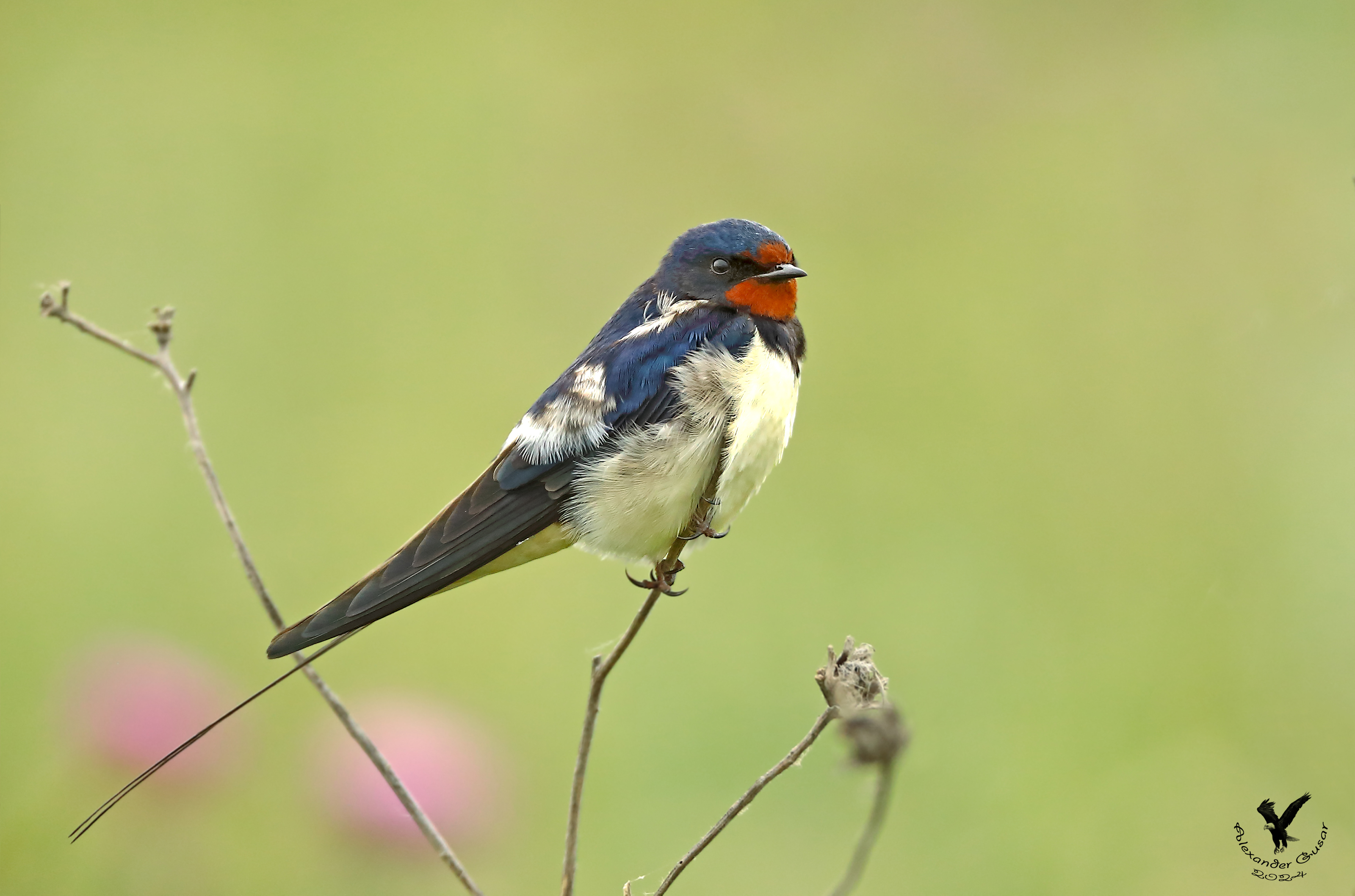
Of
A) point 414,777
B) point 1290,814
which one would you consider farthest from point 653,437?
point 1290,814

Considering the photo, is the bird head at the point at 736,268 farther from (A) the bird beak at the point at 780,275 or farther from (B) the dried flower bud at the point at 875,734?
(B) the dried flower bud at the point at 875,734

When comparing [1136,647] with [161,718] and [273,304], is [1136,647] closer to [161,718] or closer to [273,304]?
[161,718]

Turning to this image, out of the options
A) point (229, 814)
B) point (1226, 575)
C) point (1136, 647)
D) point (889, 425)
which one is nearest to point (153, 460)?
point (229, 814)

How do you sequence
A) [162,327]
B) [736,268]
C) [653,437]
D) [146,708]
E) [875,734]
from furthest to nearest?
[736,268]
[653,437]
[146,708]
[162,327]
[875,734]

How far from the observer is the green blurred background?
2836 mm

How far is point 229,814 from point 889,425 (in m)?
2.56

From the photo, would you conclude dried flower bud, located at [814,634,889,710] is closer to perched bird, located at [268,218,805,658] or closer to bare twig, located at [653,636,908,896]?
bare twig, located at [653,636,908,896]

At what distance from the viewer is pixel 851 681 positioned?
1.26m

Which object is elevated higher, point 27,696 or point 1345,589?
point 27,696

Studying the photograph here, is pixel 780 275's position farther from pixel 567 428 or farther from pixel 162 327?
pixel 162 327

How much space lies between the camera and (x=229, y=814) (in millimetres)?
2455

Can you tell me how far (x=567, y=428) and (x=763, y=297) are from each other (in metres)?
0.37

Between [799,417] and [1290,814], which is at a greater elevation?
[799,417]

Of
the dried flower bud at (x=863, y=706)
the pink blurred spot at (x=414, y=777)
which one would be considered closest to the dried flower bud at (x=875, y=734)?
the dried flower bud at (x=863, y=706)
